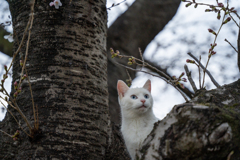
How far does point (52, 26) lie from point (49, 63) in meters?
0.28

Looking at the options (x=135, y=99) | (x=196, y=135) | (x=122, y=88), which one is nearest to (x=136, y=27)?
(x=122, y=88)

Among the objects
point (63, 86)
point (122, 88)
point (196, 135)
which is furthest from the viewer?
point (122, 88)

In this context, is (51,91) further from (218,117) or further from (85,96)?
(218,117)

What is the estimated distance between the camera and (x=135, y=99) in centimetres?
221

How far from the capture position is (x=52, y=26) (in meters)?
1.65

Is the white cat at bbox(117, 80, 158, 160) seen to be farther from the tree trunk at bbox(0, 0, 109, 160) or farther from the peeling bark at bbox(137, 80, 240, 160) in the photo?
the peeling bark at bbox(137, 80, 240, 160)

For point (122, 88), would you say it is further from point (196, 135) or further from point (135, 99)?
point (196, 135)

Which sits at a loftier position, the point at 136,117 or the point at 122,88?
the point at 122,88

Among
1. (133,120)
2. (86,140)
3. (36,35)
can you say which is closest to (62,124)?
(86,140)

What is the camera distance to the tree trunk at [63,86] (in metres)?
1.45

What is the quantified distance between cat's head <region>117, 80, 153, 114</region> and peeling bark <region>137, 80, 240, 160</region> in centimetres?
104

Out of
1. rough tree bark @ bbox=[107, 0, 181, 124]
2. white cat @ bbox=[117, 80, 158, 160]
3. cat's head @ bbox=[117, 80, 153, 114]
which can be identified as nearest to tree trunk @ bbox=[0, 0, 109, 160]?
white cat @ bbox=[117, 80, 158, 160]

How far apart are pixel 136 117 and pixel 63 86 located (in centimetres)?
86

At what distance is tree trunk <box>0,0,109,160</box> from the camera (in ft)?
4.74
